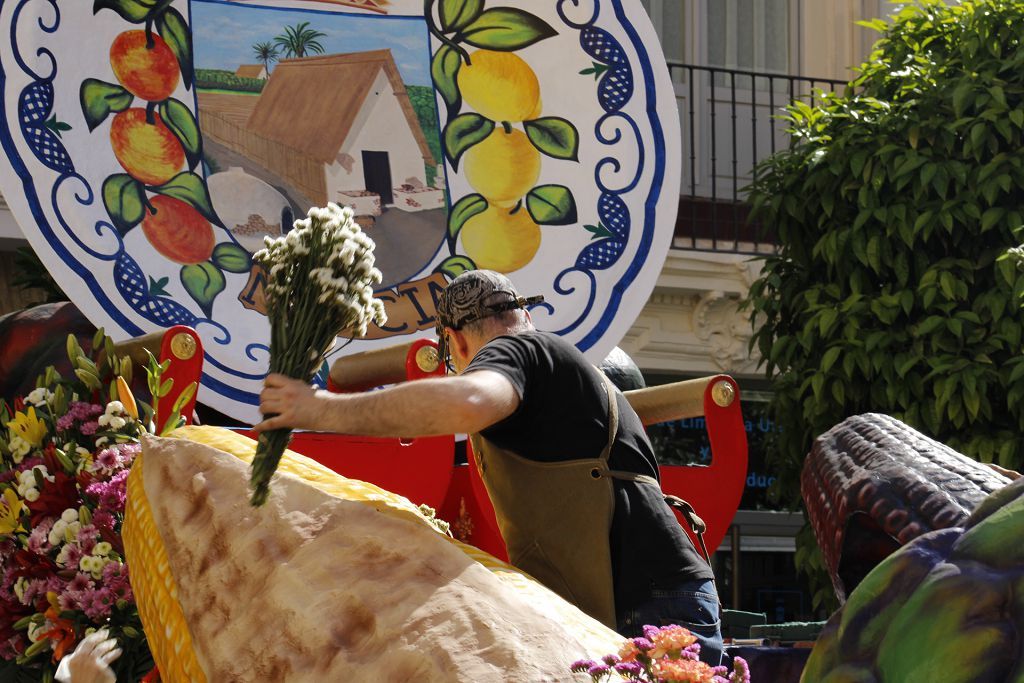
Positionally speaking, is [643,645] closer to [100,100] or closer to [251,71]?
[100,100]

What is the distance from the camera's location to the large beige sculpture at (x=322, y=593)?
5.23 ft

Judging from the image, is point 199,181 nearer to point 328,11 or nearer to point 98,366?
point 328,11

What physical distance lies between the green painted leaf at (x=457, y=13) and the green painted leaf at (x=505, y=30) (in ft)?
0.06

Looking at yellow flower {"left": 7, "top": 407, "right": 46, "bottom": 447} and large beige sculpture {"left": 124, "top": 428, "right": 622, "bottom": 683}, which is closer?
large beige sculpture {"left": 124, "top": 428, "right": 622, "bottom": 683}

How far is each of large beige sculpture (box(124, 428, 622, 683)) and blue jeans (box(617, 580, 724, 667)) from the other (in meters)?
0.60

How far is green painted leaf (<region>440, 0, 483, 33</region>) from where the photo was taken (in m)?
4.80

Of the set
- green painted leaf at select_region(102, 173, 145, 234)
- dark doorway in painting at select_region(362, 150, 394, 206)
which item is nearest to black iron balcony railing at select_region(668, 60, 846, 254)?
dark doorway in painting at select_region(362, 150, 394, 206)

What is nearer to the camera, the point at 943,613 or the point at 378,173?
the point at 943,613

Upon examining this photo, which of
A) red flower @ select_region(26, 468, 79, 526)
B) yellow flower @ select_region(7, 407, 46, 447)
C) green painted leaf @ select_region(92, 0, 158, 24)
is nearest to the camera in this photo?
red flower @ select_region(26, 468, 79, 526)

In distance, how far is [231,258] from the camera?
432 cm

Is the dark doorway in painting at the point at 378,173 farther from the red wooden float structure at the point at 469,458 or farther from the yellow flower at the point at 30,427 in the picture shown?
the yellow flower at the point at 30,427

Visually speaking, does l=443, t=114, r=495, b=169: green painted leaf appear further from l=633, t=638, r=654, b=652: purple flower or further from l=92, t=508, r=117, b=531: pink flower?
l=633, t=638, r=654, b=652: purple flower

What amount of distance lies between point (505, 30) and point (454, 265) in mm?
888

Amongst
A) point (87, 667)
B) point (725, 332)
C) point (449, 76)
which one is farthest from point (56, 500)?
point (725, 332)
